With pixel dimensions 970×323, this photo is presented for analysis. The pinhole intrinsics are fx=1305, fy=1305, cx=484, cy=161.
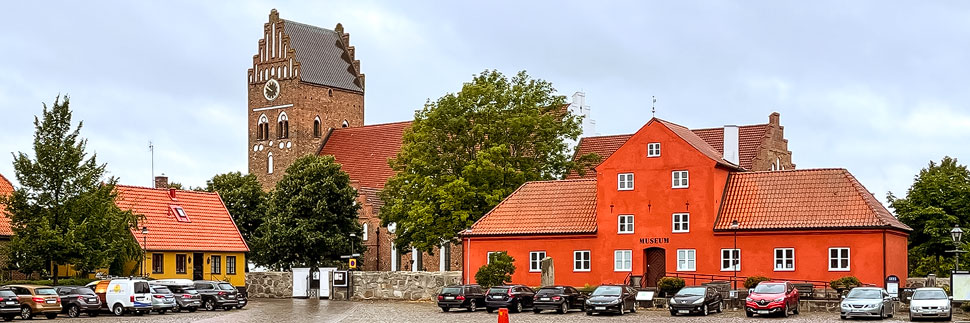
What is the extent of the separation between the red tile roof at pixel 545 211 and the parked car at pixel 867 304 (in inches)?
780

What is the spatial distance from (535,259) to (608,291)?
15165mm

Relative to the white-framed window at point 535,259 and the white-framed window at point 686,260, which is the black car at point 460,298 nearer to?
the white-framed window at point 535,259

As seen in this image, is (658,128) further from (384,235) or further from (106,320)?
(384,235)

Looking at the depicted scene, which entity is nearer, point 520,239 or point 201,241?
point 520,239

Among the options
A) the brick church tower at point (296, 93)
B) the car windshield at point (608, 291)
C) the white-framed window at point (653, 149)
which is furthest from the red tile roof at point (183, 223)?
the brick church tower at point (296, 93)

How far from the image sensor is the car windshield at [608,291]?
49.9m

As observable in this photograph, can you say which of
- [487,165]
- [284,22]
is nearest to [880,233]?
[487,165]

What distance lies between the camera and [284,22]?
110 metres

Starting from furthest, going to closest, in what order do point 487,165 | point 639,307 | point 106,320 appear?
point 487,165 < point 639,307 < point 106,320

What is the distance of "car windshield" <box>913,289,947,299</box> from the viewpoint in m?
44.2

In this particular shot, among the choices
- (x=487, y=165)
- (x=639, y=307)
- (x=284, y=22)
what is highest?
(x=284, y=22)

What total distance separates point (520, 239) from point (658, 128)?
8.97m

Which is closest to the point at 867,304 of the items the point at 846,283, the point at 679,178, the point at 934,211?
the point at 846,283

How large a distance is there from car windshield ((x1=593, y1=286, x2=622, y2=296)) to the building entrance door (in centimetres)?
1220
